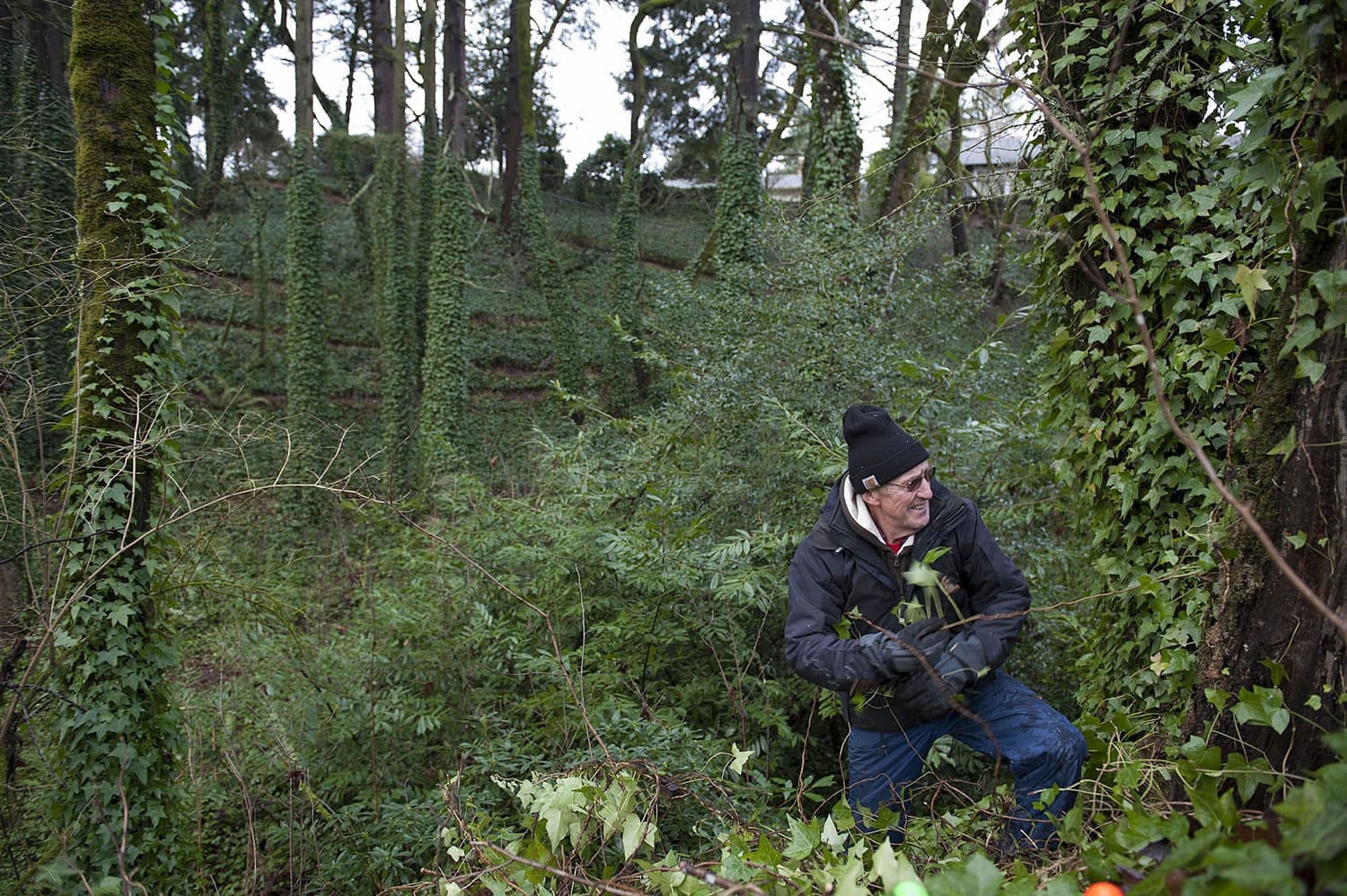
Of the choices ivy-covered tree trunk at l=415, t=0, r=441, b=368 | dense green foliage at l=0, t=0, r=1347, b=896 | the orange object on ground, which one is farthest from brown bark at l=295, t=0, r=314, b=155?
the orange object on ground

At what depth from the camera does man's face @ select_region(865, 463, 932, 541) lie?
3.33 meters

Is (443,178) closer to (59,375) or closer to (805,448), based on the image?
(59,375)

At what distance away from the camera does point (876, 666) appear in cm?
298

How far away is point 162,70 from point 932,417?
5.46 m

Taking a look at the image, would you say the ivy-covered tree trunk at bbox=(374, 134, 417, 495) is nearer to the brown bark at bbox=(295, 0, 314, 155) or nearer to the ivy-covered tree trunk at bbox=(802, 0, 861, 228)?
the brown bark at bbox=(295, 0, 314, 155)

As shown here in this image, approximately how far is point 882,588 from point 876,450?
0.58m

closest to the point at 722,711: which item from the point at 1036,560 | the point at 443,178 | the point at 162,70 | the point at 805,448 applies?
the point at 805,448

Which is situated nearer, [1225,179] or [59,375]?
[1225,179]

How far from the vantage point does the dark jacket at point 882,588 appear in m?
3.24

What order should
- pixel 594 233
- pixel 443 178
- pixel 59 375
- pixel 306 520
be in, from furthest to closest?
pixel 594 233 < pixel 443 178 < pixel 306 520 < pixel 59 375

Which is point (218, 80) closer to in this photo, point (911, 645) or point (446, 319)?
point (446, 319)

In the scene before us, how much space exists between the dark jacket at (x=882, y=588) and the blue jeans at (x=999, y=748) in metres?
0.11

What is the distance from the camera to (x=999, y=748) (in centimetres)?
278

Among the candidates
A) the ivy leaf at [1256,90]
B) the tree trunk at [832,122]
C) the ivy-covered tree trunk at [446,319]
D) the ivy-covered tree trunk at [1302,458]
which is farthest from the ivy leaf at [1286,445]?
the ivy-covered tree trunk at [446,319]
